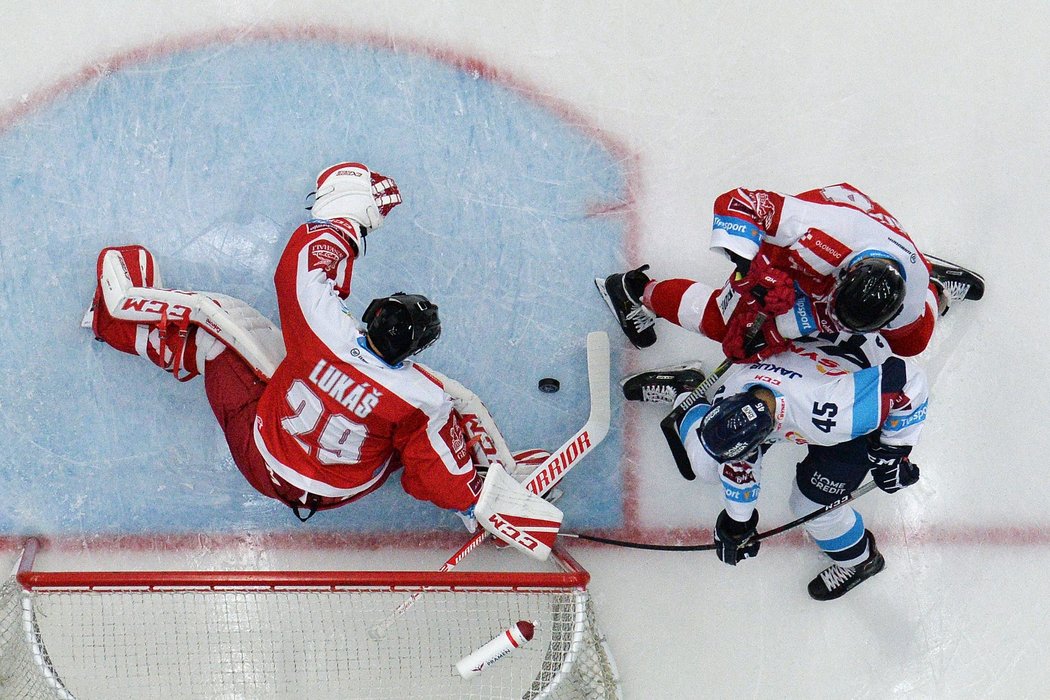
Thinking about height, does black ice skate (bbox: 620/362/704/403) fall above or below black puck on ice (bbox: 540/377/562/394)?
above

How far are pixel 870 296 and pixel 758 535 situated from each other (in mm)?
1235

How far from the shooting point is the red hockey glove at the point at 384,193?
10.1 feet

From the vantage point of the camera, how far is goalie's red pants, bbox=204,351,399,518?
306 centimetres

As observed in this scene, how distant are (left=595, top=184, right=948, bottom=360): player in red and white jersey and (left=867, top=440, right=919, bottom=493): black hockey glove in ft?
1.24

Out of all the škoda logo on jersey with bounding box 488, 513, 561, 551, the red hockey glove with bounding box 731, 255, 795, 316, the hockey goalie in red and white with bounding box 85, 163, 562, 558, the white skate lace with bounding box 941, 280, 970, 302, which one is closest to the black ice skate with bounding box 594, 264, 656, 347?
the hockey goalie in red and white with bounding box 85, 163, 562, 558

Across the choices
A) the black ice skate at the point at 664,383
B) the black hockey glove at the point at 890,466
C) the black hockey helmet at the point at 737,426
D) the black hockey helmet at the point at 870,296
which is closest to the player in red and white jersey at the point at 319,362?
the black ice skate at the point at 664,383

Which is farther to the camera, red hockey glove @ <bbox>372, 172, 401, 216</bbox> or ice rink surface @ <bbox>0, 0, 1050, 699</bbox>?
ice rink surface @ <bbox>0, 0, 1050, 699</bbox>

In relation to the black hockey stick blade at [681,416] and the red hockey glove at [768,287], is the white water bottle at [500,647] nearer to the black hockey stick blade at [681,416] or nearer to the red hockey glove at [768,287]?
the black hockey stick blade at [681,416]

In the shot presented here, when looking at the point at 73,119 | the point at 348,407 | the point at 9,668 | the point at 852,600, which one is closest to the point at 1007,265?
the point at 852,600

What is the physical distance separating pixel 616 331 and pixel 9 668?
259 cm

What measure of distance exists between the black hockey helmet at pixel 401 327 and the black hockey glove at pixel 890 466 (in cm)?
145

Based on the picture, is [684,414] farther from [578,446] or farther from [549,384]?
[549,384]

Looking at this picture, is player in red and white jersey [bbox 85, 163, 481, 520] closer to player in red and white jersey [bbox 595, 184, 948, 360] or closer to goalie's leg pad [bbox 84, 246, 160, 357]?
goalie's leg pad [bbox 84, 246, 160, 357]

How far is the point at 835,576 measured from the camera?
3627 millimetres
